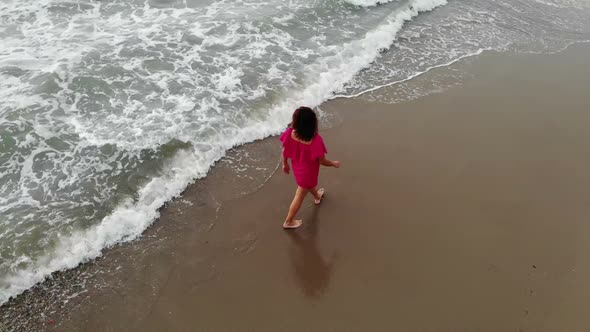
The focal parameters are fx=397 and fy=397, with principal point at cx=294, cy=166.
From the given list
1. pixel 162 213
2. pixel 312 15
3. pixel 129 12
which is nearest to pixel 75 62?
pixel 129 12

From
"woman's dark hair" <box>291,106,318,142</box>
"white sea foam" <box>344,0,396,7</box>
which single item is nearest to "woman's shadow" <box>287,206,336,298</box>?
"woman's dark hair" <box>291,106,318,142</box>

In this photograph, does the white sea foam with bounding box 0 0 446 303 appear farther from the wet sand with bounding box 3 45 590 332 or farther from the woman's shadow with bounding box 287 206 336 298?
the woman's shadow with bounding box 287 206 336 298

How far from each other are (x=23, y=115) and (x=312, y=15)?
6.82 m

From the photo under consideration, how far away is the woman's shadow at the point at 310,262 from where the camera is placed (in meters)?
4.18

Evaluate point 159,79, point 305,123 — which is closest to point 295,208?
point 305,123

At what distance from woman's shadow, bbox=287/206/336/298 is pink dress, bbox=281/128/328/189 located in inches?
24.4

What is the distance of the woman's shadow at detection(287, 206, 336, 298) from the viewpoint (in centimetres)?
418

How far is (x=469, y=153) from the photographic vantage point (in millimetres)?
5945

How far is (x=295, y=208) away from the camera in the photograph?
182 inches

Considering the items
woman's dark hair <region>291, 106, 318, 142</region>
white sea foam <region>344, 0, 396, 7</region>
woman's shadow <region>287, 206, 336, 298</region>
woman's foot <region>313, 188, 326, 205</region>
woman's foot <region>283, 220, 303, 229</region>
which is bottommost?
woman's shadow <region>287, 206, 336, 298</region>

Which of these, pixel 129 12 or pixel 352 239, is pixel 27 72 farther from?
pixel 352 239

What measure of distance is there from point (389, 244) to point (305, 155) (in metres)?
1.50

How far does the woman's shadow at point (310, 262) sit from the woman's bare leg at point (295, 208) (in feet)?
0.28

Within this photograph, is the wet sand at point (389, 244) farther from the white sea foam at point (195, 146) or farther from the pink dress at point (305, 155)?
the pink dress at point (305, 155)
